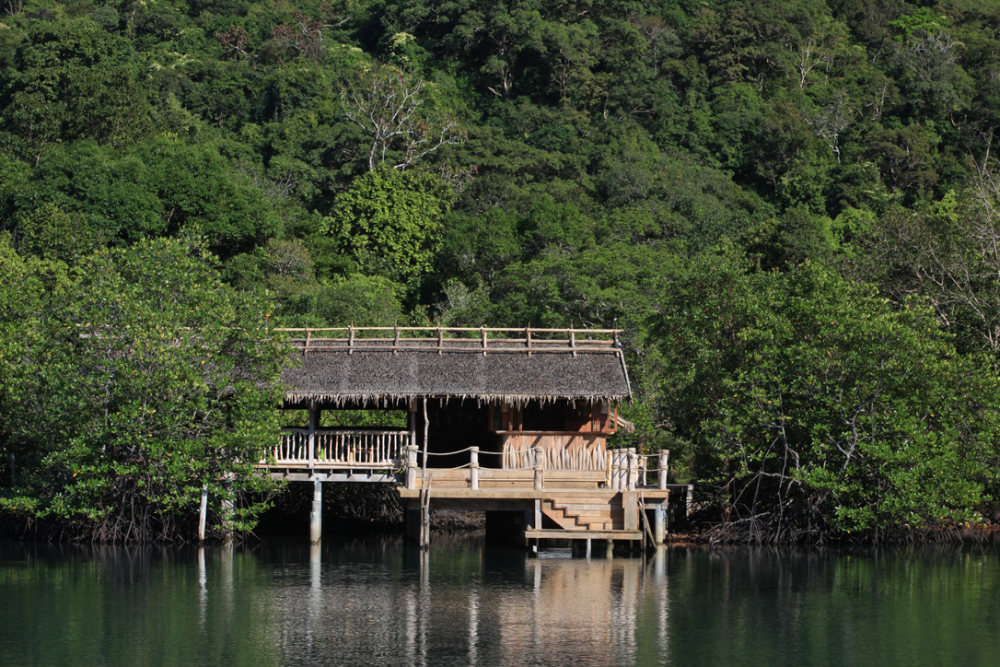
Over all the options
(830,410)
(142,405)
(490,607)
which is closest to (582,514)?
(830,410)

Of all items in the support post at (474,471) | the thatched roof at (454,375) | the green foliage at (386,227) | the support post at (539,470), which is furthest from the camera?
the green foliage at (386,227)

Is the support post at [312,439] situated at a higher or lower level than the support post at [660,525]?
higher

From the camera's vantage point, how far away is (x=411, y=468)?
28.0 m

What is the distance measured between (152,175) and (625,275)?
791 inches

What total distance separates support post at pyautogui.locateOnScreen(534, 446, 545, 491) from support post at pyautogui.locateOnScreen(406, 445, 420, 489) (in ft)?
8.58

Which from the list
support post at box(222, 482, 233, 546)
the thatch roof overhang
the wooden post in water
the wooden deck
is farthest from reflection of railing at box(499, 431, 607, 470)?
support post at box(222, 482, 233, 546)

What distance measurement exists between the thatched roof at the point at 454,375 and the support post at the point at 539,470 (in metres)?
1.52

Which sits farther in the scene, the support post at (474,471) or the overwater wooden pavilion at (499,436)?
the overwater wooden pavilion at (499,436)

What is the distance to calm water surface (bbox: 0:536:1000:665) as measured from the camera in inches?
748

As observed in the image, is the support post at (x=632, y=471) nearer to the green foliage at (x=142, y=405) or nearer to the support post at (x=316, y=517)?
the support post at (x=316, y=517)

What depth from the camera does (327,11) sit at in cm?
9500

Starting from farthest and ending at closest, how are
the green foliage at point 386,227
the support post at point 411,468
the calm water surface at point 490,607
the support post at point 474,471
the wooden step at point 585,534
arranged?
the green foliage at point 386,227 → the support post at point 411,468 → the support post at point 474,471 → the wooden step at point 585,534 → the calm water surface at point 490,607

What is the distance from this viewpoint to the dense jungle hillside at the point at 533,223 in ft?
92.6

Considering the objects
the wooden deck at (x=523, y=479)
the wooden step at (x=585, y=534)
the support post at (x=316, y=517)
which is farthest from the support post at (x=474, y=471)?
the support post at (x=316, y=517)
